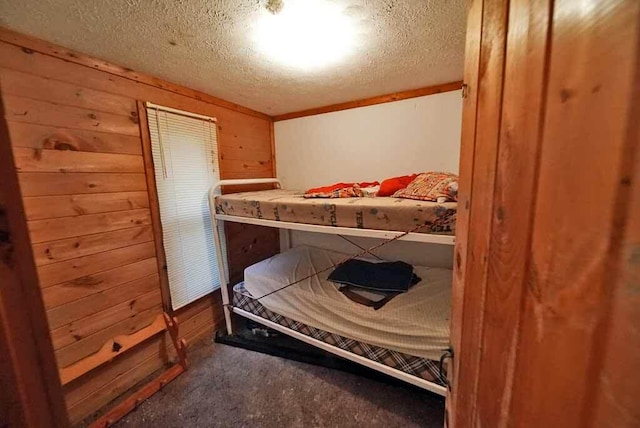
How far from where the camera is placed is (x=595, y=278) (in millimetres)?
317

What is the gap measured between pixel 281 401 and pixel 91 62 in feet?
7.38

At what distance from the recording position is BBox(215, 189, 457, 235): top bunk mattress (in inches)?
43.0

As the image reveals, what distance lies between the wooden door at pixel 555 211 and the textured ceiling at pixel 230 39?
0.80m

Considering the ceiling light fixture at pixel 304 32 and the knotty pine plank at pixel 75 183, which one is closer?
the ceiling light fixture at pixel 304 32

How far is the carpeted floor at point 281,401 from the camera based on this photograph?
1368 mm

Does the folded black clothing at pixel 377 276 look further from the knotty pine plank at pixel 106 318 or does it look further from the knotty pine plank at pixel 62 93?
the knotty pine plank at pixel 62 93

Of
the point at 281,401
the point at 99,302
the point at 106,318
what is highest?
the point at 99,302

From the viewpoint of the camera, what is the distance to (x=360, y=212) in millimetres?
1275

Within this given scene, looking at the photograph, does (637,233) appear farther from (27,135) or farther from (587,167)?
(27,135)

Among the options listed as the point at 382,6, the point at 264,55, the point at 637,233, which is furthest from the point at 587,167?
the point at 264,55

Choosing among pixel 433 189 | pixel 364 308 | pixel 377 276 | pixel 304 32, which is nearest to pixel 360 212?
pixel 433 189

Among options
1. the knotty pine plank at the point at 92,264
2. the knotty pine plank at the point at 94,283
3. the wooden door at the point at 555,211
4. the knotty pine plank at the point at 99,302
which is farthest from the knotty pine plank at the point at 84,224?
the wooden door at the point at 555,211

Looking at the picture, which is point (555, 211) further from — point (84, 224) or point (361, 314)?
point (84, 224)

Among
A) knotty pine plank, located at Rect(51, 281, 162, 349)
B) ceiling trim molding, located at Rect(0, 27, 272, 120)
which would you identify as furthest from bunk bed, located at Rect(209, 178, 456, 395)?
ceiling trim molding, located at Rect(0, 27, 272, 120)
